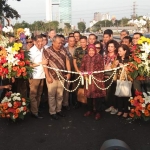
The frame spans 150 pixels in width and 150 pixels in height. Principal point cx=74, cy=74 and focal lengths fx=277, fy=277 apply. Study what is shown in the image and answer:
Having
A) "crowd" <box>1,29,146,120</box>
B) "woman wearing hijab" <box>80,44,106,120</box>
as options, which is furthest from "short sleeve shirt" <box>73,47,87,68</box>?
"woman wearing hijab" <box>80,44,106,120</box>

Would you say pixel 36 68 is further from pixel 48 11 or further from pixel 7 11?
pixel 48 11

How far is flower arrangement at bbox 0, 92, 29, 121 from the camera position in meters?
5.52

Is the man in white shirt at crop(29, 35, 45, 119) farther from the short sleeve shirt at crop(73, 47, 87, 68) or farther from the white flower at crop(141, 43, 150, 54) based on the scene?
the white flower at crop(141, 43, 150, 54)

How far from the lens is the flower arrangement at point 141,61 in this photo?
17.4 feet

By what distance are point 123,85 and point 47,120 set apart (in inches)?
69.3

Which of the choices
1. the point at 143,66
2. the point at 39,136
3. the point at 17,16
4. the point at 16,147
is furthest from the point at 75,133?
the point at 17,16

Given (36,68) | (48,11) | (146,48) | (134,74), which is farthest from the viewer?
(48,11)

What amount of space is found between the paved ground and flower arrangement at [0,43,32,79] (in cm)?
104

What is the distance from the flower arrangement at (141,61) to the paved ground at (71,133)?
1.02 metres

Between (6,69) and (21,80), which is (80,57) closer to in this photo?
(21,80)

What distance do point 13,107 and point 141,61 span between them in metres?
2.69

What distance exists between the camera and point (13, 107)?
220 inches

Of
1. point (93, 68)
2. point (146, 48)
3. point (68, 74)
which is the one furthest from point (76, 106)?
point (146, 48)

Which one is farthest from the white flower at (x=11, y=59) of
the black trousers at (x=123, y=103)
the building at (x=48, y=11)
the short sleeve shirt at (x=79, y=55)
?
the building at (x=48, y=11)
